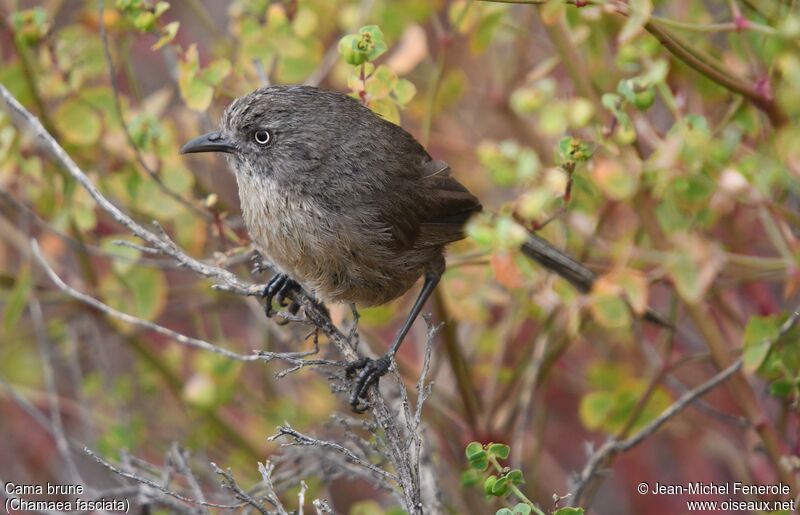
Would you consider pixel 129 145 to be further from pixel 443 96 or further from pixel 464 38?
pixel 464 38

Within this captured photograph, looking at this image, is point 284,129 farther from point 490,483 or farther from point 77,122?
point 490,483

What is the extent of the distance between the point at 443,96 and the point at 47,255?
234cm

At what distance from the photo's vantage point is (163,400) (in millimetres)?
5867

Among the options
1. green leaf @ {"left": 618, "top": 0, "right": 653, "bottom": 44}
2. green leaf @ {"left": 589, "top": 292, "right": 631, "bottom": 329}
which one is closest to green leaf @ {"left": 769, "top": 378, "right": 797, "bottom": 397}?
green leaf @ {"left": 589, "top": 292, "right": 631, "bottom": 329}

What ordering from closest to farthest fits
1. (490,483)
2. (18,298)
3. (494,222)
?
(490,483) → (494,222) → (18,298)

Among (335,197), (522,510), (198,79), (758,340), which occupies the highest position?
(198,79)

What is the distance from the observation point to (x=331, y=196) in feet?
12.2

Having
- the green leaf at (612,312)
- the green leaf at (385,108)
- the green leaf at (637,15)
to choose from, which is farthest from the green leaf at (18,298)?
the green leaf at (637,15)

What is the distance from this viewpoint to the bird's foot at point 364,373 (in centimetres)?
329

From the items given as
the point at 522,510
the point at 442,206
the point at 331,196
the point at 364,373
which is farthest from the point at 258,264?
the point at 522,510

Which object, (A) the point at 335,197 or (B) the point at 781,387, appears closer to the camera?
(B) the point at 781,387

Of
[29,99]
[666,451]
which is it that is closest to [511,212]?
[29,99]

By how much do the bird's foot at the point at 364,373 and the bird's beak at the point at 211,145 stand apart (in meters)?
1.08

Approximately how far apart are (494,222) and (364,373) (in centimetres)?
73
